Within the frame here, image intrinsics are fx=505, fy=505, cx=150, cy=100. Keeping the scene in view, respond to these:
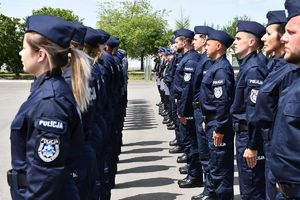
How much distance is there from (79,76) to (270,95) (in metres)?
1.66

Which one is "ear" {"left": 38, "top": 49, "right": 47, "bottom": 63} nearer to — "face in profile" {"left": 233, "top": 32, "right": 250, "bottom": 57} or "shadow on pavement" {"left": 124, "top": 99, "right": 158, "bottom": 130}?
"face in profile" {"left": 233, "top": 32, "right": 250, "bottom": 57}

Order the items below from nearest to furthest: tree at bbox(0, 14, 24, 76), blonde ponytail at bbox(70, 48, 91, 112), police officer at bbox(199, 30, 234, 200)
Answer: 1. blonde ponytail at bbox(70, 48, 91, 112)
2. police officer at bbox(199, 30, 234, 200)
3. tree at bbox(0, 14, 24, 76)

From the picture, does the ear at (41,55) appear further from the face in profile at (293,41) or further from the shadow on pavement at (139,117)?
the shadow on pavement at (139,117)

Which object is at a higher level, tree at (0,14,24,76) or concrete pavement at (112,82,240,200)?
tree at (0,14,24,76)

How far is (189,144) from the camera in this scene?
800 cm

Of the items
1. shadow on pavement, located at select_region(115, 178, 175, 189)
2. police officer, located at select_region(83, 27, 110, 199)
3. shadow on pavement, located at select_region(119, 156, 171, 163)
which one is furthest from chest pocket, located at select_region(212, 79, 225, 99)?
shadow on pavement, located at select_region(119, 156, 171, 163)

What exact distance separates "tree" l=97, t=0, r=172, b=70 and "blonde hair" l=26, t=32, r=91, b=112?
170 feet

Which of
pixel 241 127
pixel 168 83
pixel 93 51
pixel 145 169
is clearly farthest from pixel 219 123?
pixel 168 83

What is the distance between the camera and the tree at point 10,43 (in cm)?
4631

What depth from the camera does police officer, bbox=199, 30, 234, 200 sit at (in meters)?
5.85

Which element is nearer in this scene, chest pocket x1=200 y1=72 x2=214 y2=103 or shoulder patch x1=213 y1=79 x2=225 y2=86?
shoulder patch x1=213 y1=79 x2=225 y2=86

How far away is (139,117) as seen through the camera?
1609 centimetres

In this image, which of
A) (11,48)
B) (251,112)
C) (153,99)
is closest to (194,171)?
(251,112)

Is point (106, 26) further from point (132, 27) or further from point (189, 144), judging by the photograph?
point (189, 144)
